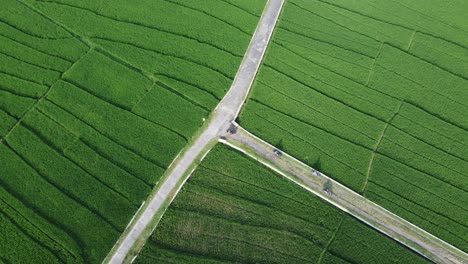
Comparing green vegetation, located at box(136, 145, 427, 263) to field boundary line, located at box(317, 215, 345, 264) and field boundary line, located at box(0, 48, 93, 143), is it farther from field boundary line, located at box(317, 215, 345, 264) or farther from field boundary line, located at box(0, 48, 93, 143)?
field boundary line, located at box(0, 48, 93, 143)

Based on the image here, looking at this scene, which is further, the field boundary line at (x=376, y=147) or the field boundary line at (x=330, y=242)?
the field boundary line at (x=376, y=147)

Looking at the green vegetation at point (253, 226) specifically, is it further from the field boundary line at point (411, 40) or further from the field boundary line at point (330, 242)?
the field boundary line at point (411, 40)

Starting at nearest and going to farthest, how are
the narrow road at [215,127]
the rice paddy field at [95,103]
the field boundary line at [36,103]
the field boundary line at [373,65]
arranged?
the narrow road at [215,127] < the rice paddy field at [95,103] < the field boundary line at [36,103] < the field boundary line at [373,65]

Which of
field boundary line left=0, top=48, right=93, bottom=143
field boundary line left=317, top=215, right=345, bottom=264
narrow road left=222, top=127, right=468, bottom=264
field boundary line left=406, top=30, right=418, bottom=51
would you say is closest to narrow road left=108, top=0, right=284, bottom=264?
narrow road left=222, top=127, right=468, bottom=264

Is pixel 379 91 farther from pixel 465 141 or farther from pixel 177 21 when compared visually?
pixel 177 21

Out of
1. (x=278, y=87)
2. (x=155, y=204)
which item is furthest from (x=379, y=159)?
(x=155, y=204)

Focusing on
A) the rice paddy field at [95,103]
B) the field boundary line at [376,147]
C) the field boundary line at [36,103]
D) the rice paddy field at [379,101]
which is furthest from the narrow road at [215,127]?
the field boundary line at [36,103]
